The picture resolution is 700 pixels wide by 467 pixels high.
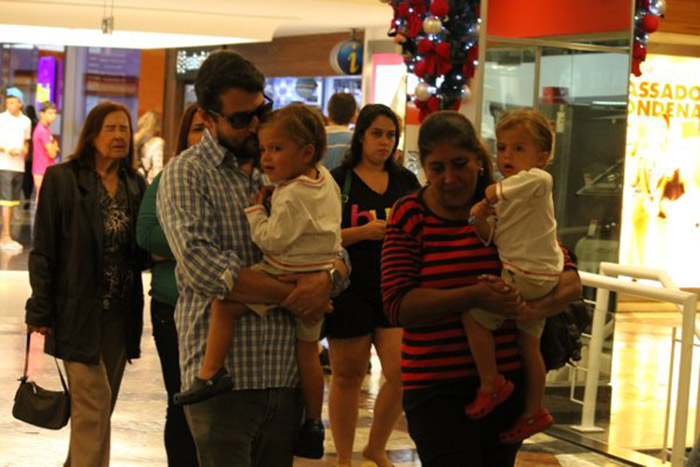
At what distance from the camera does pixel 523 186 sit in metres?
3.49

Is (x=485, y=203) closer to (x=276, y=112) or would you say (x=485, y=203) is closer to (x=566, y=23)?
(x=276, y=112)

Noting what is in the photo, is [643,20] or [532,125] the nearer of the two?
[532,125]

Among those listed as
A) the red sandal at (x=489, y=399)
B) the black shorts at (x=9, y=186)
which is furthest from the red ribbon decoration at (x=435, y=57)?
the black shorts at (x=9, y=186)

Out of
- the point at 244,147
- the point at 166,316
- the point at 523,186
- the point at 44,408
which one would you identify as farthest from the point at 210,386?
the point at 44,408

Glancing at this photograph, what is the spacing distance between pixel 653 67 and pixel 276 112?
1225 centimetres

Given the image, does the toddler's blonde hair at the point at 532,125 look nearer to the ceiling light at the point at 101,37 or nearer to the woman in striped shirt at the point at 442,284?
the woman in striped shirt at the point at 442,284

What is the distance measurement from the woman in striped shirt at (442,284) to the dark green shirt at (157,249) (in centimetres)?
129

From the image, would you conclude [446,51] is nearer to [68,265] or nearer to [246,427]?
[68,265]

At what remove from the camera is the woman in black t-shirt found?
5879 millimetres

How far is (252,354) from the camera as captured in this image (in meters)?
3.43

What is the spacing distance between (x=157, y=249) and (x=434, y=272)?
4.83ft

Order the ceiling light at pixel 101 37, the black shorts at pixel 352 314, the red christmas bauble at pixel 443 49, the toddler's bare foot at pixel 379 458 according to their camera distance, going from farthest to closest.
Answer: the ceiling light at pixel 101 37
the red christmas bauble at pixel 443 49
the toddler's bare foot at pixel 379 458
the black shorts at pixel 352 314

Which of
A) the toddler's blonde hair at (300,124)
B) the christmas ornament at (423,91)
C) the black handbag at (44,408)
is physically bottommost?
the black handbag at (44,408)

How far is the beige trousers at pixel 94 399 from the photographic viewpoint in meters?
5.22
